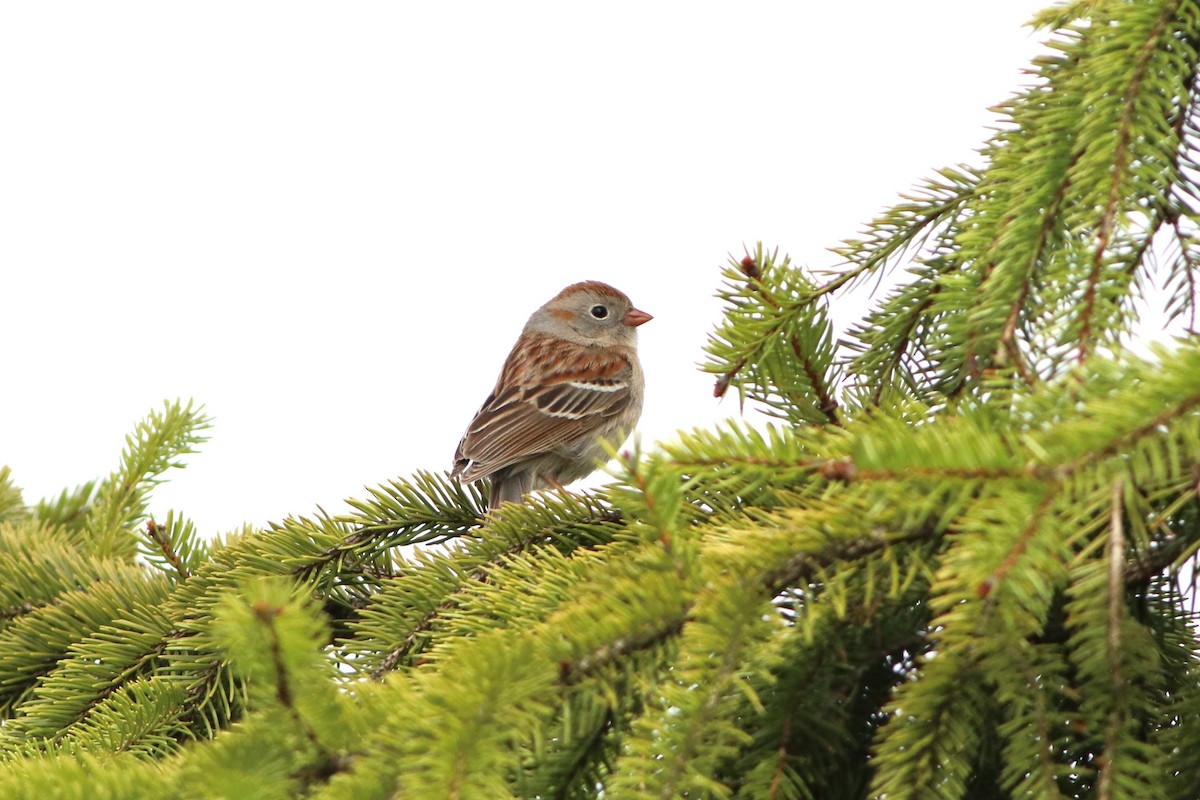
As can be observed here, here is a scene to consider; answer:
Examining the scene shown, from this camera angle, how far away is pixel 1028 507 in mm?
1262

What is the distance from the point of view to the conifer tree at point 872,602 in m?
1.32

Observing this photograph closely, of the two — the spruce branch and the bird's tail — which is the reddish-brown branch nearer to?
the spruce branch

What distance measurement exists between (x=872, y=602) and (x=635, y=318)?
502cm

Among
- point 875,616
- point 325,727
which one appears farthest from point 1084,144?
point 325,727

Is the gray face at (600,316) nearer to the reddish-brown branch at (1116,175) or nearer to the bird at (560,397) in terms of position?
the bird at (560,397)

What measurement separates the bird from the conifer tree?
236 centimetres

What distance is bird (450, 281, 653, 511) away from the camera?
5.00m

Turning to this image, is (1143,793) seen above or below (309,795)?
below

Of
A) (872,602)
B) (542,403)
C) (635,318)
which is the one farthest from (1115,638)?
(635,318)

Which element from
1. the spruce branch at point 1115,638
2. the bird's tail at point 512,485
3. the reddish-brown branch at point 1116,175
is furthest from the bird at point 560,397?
the spruce branch at point 1115,638

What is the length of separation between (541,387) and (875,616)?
423 centimetres

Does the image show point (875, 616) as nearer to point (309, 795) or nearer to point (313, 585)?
point (309, 795)

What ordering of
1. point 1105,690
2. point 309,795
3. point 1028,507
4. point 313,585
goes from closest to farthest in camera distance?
point 1028,507
point 309,795
point 1105,690
point 313,585

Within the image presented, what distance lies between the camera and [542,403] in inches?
223
